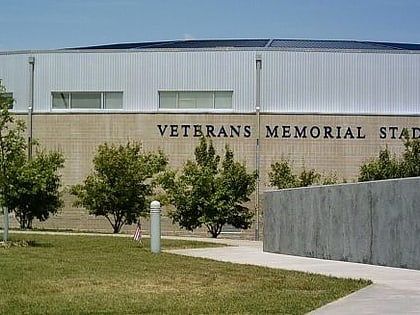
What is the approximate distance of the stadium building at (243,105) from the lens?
160 feet

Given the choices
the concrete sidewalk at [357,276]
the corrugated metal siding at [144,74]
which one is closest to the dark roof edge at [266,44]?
the corrugated metal siding at [144,74]

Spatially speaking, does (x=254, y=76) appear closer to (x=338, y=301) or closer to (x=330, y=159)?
(x=330, y=159)

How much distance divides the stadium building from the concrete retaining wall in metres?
22.4

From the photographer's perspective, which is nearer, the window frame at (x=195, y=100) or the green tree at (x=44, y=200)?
the green tree at (x=44, y=200)

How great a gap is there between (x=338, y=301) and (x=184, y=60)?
37.5 metres

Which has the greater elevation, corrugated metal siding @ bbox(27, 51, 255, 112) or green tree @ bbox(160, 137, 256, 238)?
corrugated metal siding @ bbox(27, 51, 255, 112)

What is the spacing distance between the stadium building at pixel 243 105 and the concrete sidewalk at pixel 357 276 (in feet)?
72.6

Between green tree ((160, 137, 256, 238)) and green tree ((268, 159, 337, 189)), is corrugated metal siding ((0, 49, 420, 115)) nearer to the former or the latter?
green tree ((268, 159, 337, 189))

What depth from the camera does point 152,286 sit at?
14.9m

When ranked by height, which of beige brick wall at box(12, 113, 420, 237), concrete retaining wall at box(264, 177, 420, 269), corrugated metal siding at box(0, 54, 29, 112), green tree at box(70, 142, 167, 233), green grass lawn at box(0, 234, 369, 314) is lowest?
green grass lawn at box(0, 234, 369, 314)

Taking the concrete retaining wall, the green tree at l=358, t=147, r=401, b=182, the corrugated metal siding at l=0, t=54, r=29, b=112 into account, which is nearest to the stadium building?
the corrugated metal siding at l=0, t=54, r=29, b=112

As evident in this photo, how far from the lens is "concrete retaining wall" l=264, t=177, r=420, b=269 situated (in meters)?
19.0

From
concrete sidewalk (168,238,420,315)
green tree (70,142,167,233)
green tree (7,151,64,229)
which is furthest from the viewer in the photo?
green tree (7,151,64,229)

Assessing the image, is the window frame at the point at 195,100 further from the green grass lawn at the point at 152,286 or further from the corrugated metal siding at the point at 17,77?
the green grass lawn at the point at 152,286
